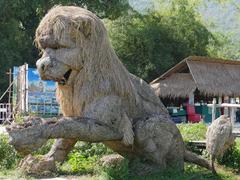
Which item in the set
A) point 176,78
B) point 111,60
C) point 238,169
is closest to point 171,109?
point 176,78

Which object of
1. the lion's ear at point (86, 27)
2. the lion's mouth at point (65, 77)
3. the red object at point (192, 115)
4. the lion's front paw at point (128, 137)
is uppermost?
the lion's ear at point (86, 27)

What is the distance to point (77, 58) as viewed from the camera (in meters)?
5.91

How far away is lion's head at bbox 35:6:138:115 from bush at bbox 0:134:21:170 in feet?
4.90

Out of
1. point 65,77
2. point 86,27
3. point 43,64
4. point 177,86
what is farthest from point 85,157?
point 177,86

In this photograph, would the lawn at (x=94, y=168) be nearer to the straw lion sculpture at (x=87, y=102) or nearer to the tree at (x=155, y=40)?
the straw lion sculpture at (x=87, y=102)

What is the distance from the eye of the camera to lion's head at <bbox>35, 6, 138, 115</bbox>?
19.0 ft

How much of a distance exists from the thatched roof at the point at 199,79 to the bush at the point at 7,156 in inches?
640

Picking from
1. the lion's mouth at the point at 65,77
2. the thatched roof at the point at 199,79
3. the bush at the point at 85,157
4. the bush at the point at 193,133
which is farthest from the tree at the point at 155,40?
the lion's mouth at the point at 65,77

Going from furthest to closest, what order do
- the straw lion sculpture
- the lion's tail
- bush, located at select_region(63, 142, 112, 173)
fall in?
the lion's tail
bush, located at select_region(63, 142, 112, 173)
the straw lion sculpture

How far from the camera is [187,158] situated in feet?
22.8

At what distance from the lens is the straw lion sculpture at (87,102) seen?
5.55m

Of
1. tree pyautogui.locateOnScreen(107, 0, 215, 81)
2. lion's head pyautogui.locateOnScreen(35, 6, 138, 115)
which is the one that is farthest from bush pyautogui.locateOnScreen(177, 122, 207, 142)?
tree pyautogui.locateOnScreen(107, 0, 215, 81)

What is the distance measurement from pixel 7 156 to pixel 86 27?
8.15ft

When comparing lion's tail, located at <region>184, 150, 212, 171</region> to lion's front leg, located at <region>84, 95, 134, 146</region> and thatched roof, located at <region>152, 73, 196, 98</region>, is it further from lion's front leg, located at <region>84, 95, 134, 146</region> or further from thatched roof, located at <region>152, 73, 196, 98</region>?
thatched roof, located at <region>152, 73, 196, 98</region>
